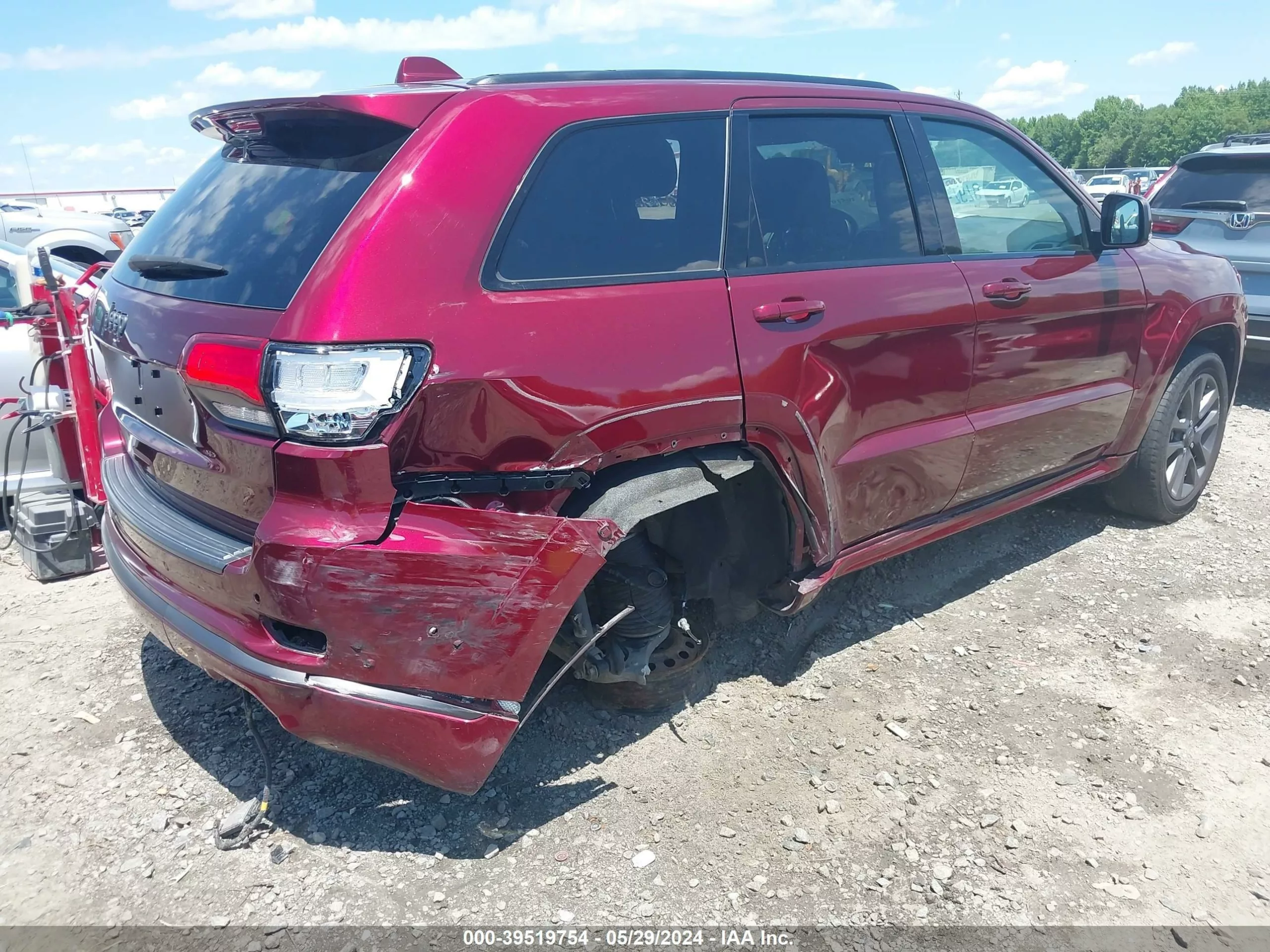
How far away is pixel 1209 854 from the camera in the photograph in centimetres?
252

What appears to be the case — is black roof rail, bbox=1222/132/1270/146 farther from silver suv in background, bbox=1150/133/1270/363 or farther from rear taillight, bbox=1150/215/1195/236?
rear taillight, bbox=1150/215/1195/236

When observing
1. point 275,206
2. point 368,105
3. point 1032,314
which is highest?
point 368,105

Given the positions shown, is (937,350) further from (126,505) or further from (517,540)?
(126,505)

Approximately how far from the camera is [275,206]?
7.81 feet

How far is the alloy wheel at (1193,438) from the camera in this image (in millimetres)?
4582

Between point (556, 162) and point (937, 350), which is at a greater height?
point (556, 162)

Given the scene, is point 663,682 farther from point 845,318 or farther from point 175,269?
point 175,269

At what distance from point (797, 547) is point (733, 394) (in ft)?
2.16

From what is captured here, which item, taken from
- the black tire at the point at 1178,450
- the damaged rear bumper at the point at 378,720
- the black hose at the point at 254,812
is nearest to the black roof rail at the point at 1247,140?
the black tire at the point at 1178,450

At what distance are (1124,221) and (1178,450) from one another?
4.50 feet

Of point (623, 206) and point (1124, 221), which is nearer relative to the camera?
point (623, 206)

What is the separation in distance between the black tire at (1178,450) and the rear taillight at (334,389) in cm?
376

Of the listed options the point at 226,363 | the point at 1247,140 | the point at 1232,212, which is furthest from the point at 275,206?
the point at 1247,140

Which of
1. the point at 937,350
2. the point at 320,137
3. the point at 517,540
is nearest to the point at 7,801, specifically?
the point at 517,540
